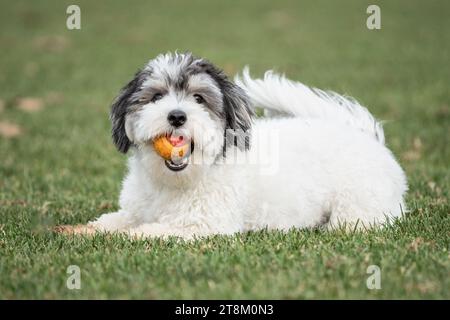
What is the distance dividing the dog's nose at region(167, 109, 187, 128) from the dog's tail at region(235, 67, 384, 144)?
55.3 inches

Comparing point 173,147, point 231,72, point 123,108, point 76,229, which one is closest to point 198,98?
point 173,147

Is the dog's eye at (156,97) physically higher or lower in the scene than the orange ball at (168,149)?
higher

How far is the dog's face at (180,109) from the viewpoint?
15.2 ft

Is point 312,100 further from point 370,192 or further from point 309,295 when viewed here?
point 309,295

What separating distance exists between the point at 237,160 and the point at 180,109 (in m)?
0.87

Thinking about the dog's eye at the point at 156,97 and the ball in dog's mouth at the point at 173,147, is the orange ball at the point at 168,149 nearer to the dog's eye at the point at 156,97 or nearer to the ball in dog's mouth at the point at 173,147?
the ball in dog's mouth at the point at 173,147

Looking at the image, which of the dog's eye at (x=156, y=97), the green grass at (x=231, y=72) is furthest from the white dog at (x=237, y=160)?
the green grass at (x=231, y=72)

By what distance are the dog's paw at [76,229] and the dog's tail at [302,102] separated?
177 centimetres

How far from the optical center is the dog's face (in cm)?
464

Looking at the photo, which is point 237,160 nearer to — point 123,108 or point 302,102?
point 123,108

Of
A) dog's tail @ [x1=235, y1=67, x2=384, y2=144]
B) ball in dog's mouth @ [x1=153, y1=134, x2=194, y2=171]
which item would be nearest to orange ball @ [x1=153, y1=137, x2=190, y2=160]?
ball in dog's mouth @ [x1=153, y1=134, x2=194, y2=171]

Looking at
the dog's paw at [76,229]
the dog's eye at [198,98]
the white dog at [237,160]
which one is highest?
the dog's eye at [198,98]

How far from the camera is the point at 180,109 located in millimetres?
4609
